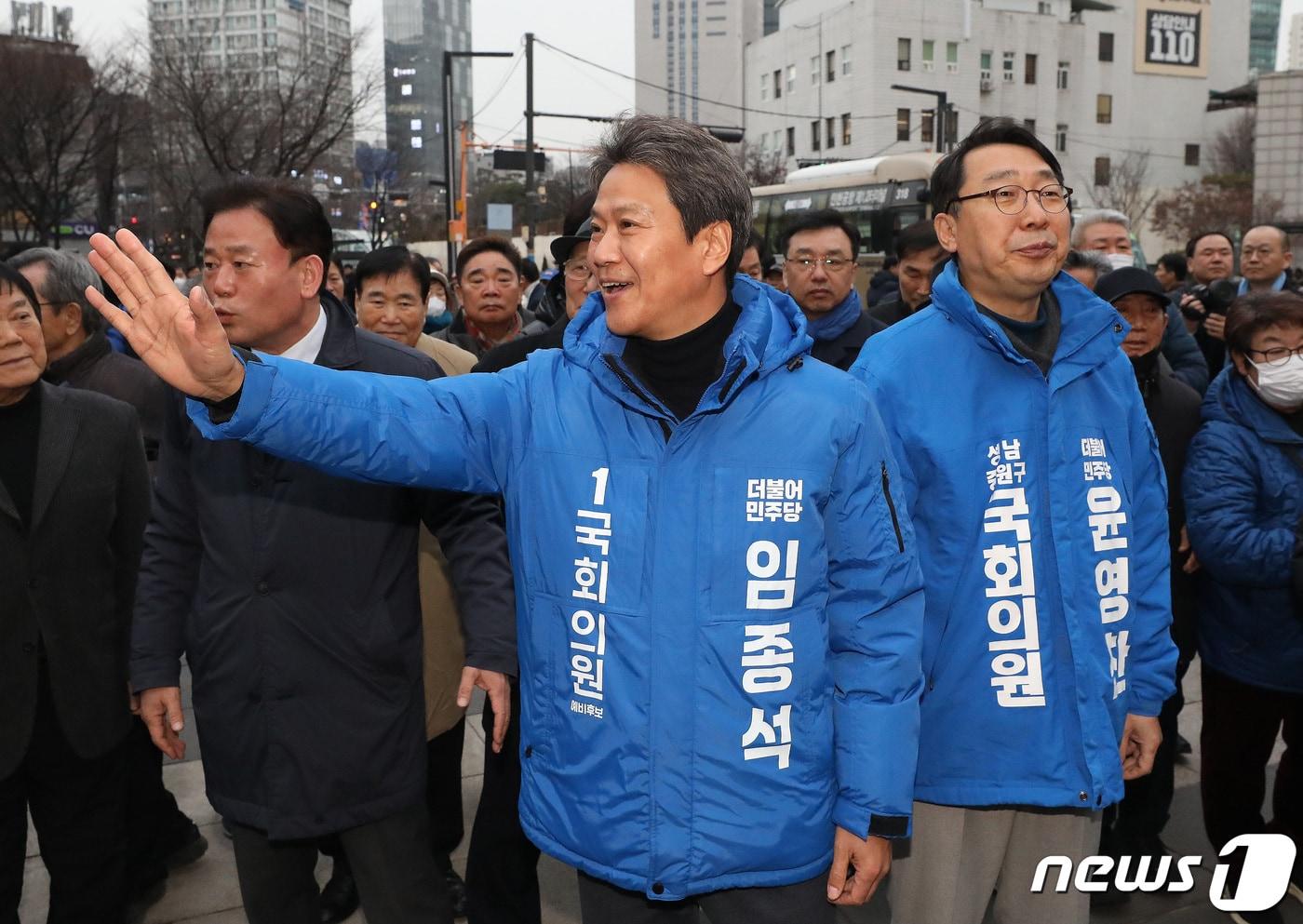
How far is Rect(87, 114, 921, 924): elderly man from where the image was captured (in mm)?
2066

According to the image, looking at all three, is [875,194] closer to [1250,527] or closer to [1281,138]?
[1281,138]

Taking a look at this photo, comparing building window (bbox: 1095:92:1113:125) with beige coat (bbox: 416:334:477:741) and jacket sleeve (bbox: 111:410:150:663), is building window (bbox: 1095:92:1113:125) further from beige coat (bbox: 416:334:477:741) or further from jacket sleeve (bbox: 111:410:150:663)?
jacket sleeve (bbox: 111:410:150:663)

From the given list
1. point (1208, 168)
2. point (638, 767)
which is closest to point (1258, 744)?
point (638, 767)

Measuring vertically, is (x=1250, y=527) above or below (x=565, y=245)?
below

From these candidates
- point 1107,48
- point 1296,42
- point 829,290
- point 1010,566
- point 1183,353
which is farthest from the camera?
point 1296,42

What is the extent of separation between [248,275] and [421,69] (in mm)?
179542

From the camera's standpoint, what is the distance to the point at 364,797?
2.71 metres

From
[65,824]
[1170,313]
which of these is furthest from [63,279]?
[1170,313]

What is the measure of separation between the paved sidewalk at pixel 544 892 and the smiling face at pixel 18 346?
183 cm

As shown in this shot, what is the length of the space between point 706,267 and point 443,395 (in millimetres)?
567

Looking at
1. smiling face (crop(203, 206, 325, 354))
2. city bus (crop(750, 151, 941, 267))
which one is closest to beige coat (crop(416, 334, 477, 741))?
smiling face (crop(203, 206, 325, 354))

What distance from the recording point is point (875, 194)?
78.3 ft

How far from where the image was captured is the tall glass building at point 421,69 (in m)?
138

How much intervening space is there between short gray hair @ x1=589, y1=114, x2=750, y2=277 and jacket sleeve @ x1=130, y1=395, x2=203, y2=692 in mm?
1322
